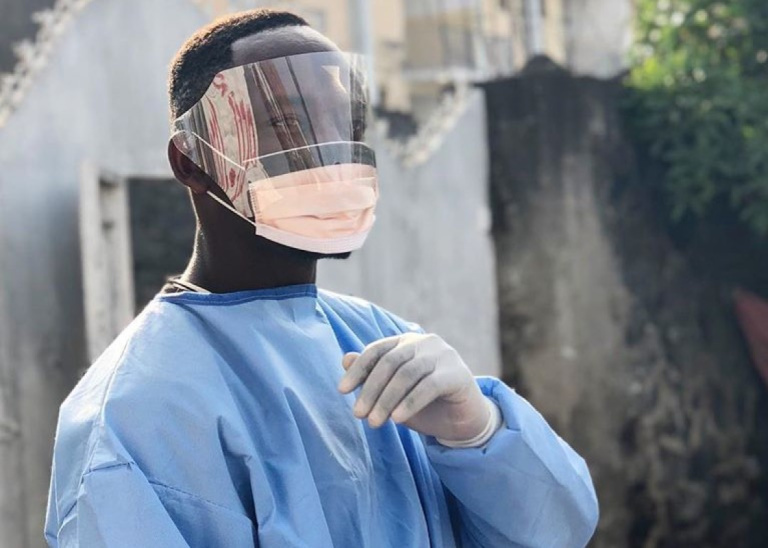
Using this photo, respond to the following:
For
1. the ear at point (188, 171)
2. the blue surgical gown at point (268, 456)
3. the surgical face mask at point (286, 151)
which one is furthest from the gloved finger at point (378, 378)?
the ear at point (188, 171)

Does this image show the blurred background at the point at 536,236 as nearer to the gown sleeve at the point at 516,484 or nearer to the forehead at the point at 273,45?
the forehead at the point at 273,45

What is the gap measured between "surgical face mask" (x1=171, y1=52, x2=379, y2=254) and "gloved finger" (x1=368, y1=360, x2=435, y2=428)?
24 cm

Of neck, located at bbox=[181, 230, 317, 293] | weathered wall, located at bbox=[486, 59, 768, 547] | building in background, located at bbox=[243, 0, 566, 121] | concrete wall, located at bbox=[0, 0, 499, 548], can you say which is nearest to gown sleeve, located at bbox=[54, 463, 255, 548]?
neck, located at bbox=[181, 230, 317, 293]

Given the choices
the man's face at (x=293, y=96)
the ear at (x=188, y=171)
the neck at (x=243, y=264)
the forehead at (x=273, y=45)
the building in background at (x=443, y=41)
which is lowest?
the neck at (x=243, y=264)

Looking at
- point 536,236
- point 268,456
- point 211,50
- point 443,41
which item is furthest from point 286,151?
point 443,41

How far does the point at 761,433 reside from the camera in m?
6.43

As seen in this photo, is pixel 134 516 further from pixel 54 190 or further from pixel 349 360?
pixel 54 190

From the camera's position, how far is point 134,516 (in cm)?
149

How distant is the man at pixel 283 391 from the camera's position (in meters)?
1.55

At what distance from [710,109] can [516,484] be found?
455 cm

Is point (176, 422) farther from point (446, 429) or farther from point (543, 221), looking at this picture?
point (543, 221)

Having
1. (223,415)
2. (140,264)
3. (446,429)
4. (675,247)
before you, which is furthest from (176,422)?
(675,247)

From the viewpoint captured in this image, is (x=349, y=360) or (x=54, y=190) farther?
(x=54, y=190)

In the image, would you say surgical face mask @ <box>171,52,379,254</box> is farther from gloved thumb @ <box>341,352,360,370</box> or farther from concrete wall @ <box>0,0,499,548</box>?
concrete wall @ <box>0,0,499,548</box>
